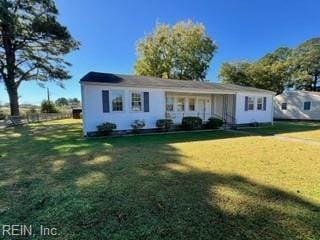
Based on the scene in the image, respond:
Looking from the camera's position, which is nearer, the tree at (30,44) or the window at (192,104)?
the window at (192,104)

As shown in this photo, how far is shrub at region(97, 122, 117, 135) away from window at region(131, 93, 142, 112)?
63.8 inches

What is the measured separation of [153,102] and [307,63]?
3212 centimetres

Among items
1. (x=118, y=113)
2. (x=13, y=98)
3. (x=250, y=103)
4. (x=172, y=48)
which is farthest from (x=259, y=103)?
(x=13, y=98)

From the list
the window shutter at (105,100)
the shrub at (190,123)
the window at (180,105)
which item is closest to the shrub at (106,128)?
the window shutter at (105,100)

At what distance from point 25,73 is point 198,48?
21782 mm

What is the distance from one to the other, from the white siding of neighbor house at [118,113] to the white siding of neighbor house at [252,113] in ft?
20.9

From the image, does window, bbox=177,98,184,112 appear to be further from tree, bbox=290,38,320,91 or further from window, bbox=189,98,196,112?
tree, bbox=290,38,320,91

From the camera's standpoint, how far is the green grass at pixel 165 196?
2.78 meters

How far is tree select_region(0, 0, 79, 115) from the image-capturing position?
18016 millimetres

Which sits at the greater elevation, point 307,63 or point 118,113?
point 307,63

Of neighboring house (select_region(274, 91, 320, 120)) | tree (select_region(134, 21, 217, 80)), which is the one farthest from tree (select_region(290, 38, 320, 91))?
tree (select_region(134, 21, 217, 80))

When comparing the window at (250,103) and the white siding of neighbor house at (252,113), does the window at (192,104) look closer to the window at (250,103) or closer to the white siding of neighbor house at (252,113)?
the white siding of neighbor house at (252,113)

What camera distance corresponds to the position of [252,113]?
16438 mm

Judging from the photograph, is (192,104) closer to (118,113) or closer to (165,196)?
(118,113)
